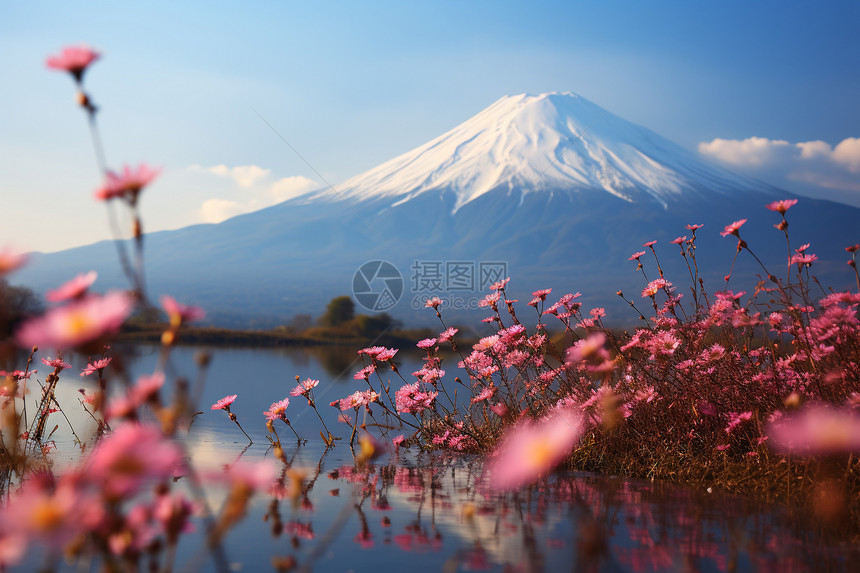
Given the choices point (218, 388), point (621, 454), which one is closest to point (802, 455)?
point (621, 454)

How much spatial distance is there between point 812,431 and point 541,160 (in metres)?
94.9

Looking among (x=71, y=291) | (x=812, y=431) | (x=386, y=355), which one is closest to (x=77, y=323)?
(x=71, y=291)

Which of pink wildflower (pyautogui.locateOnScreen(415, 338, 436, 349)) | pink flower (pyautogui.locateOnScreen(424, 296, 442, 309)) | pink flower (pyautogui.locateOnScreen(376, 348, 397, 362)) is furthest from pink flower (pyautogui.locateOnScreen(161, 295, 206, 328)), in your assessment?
pink wildflower (pyautogui.locateOnScreen(415, 338, 436, 349))

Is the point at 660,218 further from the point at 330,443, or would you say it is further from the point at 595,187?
the point at 330,443

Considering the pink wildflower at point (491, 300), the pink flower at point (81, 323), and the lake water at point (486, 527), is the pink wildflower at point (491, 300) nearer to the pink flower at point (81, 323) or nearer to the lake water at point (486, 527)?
Answer: the lake water at point (486, 527)

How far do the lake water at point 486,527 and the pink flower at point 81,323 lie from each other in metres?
0.23

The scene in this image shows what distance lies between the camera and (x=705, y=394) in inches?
119

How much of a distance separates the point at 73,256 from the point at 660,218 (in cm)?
8919

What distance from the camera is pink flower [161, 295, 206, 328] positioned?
1078 mm

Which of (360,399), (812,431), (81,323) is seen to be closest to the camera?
(81,323)

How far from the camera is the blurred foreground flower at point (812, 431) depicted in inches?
65.6

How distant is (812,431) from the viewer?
1.74 m

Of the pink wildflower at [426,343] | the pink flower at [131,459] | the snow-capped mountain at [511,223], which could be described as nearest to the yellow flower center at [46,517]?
the pink flower at [131,459]

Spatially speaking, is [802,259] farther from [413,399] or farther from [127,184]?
[127,184]
